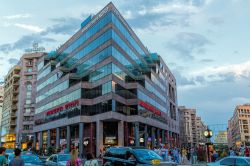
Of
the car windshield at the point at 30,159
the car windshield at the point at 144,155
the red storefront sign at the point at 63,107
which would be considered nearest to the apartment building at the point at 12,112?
the red storefront sign at the point at 63,107

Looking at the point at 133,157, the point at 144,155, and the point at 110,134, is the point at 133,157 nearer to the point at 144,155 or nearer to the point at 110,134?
the point at 144,155

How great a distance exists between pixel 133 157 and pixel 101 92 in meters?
38.7

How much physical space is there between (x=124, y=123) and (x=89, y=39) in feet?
61.9

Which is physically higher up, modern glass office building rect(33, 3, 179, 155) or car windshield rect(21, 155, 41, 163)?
modern glass office building rect(33, 3, 179, 155)

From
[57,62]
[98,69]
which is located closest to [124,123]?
[98,69]

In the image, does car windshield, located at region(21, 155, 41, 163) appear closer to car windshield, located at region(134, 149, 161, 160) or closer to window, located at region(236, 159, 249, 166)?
car windshield, located at region(134, 149, 161, 160)

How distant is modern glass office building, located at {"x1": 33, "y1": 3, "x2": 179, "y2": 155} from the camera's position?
54.7m

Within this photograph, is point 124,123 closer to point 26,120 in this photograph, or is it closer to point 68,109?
point 68,109

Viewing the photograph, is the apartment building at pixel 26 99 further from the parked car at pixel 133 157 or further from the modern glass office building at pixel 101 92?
the parked car at pixel 133 157

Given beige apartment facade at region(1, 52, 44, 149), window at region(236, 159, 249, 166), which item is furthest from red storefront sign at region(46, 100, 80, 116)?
window at region(236, 159, 249, 166)

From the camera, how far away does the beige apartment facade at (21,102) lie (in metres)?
99.8

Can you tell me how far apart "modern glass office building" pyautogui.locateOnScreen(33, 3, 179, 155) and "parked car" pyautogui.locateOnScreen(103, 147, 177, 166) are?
32706 millimetres

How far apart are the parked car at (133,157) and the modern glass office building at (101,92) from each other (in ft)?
107

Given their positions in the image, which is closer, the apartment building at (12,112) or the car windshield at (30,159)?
the car windshield at (30,159)
